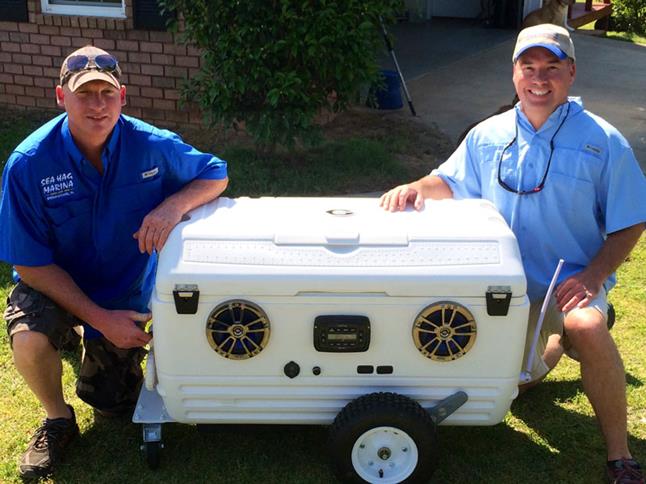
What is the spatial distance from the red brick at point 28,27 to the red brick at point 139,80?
1.03m

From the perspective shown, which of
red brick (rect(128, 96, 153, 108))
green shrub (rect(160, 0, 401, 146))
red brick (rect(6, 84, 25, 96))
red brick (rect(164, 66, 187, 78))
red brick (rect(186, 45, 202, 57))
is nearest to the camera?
green shrub (rect(160, 0, 401, 146))

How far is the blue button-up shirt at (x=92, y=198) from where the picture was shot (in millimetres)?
2629

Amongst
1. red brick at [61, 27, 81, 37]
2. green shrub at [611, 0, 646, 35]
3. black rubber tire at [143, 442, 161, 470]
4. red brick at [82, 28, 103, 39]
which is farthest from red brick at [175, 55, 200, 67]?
green shrub at [611, 0, 646, 35]

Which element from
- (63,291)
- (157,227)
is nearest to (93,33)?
(63,291)

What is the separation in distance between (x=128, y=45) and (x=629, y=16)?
31.4 feet

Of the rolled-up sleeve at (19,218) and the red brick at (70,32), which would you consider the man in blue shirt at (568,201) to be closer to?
the rolled-up sleeve at (19,218)

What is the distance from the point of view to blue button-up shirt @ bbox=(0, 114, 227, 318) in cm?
263

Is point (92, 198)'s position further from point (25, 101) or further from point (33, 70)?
point (25, 101)

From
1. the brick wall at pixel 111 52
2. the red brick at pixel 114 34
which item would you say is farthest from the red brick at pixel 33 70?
the red brick at pixel 114 34

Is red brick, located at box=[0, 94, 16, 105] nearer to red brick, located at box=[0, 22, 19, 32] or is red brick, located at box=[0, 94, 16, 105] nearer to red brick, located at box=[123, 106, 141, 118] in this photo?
Answer: red brick, located at box=[0, 22, 19, 32]

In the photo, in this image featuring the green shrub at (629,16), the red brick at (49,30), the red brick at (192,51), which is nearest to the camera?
the red brick at (192,51)

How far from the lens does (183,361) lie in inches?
95.2

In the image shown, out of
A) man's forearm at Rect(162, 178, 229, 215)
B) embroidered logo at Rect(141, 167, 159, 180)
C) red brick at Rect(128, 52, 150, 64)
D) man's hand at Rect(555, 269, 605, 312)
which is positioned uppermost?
embroidered logo at Rect(141, 167, 159, 180)

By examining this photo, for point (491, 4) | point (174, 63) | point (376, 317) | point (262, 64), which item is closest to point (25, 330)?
point (376, 317)
